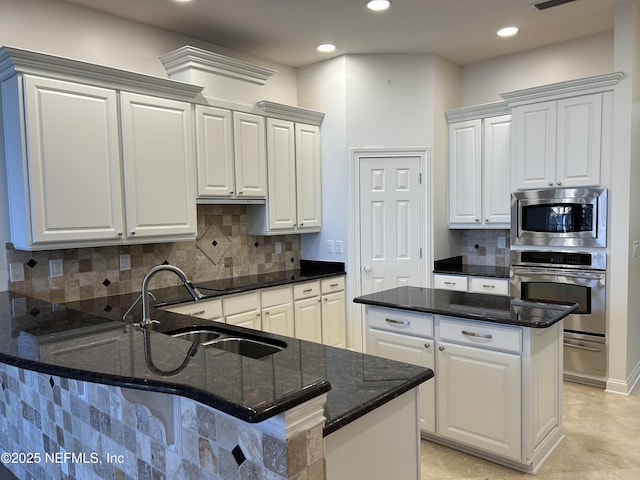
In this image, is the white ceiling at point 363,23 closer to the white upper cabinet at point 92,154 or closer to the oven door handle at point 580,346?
the white upper cabinet at point 92,154

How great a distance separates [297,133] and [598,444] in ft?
10.9

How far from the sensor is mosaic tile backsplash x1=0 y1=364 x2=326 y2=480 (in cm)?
108

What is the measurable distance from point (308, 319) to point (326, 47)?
2445 millimetres

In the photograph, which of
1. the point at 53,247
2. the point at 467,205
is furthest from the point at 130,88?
the point at 467,205

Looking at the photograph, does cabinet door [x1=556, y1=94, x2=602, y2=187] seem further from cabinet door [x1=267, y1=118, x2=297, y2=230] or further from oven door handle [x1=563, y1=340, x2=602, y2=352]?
cabinet door [x1=267, y1=118, x2=297, y2=230]

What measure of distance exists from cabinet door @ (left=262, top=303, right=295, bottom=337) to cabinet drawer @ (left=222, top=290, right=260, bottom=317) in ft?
0.40

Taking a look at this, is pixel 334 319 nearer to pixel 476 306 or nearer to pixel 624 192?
pixel 476 306

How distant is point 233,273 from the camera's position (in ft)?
13.8

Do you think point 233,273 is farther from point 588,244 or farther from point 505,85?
point 505,85

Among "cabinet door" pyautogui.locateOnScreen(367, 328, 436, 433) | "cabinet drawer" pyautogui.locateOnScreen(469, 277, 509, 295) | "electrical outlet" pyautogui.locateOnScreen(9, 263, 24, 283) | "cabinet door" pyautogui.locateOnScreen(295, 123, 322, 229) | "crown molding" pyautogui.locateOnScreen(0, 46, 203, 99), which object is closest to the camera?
"crown molding" pyautogui.locateOnScreen(0, 46, 203, 99)

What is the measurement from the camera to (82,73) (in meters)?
2.84

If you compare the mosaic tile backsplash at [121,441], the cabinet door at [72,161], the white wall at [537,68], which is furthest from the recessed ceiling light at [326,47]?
the mosaic tile backsplash at [121,441]

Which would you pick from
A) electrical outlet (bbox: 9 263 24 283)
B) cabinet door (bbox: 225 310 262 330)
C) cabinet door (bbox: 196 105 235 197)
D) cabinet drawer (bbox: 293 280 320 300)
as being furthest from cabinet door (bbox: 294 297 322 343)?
electrical outlet (bbox: 9 263 24 283)

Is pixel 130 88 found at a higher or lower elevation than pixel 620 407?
higher
